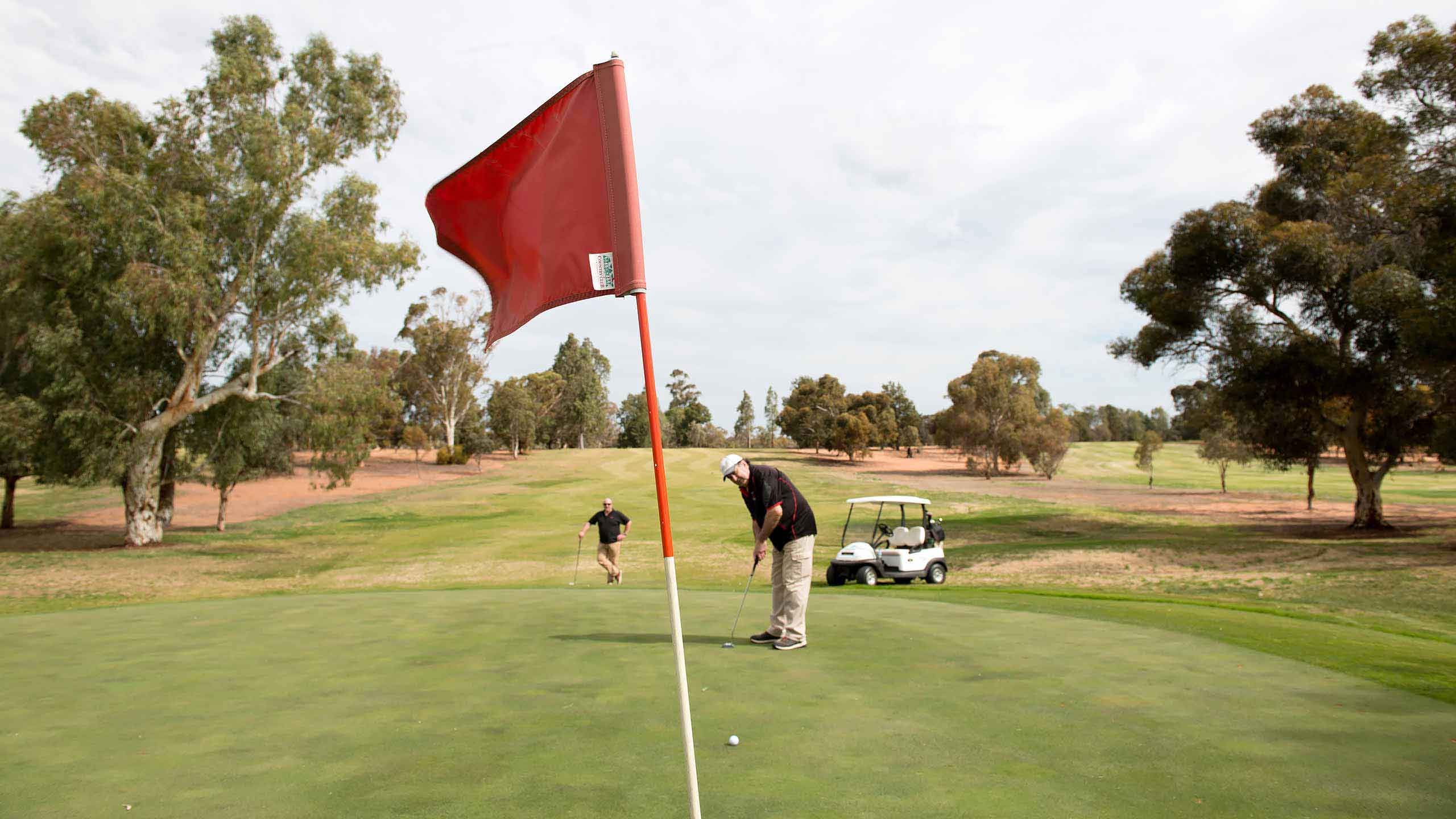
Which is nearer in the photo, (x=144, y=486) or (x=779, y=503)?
(x=779, y=503)

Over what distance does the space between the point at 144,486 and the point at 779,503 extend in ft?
93.5

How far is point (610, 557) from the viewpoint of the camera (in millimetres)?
18719

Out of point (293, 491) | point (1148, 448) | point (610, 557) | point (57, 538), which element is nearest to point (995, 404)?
point (1148, 448)

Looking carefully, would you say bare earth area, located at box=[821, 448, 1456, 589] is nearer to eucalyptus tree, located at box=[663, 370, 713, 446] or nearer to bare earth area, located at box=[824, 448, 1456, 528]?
bare earth area, located at box=[824, 448, 1456, 528]

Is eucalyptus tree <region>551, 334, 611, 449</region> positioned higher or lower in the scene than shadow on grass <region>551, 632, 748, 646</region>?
higher

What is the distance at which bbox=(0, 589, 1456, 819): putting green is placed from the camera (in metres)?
3.89

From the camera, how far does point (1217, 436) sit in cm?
5019

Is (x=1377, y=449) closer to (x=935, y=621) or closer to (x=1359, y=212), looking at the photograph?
(x=1359, y=212)

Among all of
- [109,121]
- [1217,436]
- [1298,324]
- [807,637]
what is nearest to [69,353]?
[109,121]

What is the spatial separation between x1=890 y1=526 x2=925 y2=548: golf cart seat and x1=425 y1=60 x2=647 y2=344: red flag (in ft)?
45.8

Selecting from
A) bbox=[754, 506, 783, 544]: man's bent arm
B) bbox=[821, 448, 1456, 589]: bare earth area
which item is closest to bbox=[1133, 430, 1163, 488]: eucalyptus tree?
bbox=[821, 448, 1456, 589]: bare earth area

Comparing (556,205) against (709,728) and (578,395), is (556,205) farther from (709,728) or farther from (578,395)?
(578,395)

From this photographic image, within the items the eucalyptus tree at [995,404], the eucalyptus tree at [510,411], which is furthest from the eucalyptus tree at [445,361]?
the eucalyptus tree at [995,404]

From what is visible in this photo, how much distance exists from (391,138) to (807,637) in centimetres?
2922
